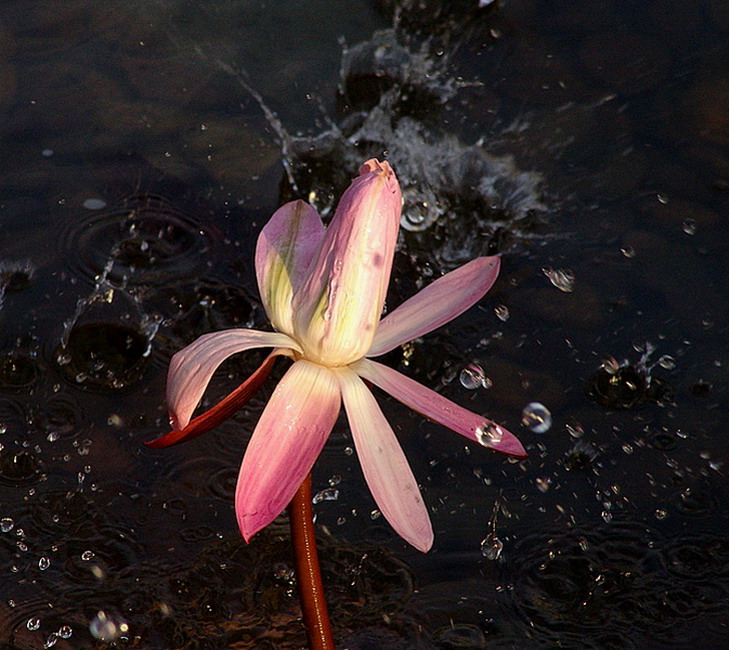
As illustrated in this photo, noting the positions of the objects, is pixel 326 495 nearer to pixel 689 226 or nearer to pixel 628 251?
pixel 628 251

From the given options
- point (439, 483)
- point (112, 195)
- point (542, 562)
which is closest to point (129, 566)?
point (439, 483)

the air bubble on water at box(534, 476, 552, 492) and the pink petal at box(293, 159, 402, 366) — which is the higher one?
the pink petal at box(293, 159, 402, 366)

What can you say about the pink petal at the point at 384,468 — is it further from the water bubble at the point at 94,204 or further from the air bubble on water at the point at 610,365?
the water bubble at the point at 94,204

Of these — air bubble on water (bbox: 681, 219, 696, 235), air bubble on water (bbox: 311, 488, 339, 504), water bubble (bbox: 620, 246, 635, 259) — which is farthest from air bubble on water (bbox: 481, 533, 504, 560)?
air bubble on water (bbox: 681, 219, 696, 235)

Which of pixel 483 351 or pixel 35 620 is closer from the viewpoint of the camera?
pixel 35 620

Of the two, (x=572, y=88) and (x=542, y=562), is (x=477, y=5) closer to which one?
(x=572, y=88)

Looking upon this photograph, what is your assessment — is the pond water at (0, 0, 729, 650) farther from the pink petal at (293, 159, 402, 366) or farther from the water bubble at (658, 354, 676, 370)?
the pink petal at (293, 159, 402, 366)

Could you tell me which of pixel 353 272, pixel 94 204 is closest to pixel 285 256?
pixel 353 272
